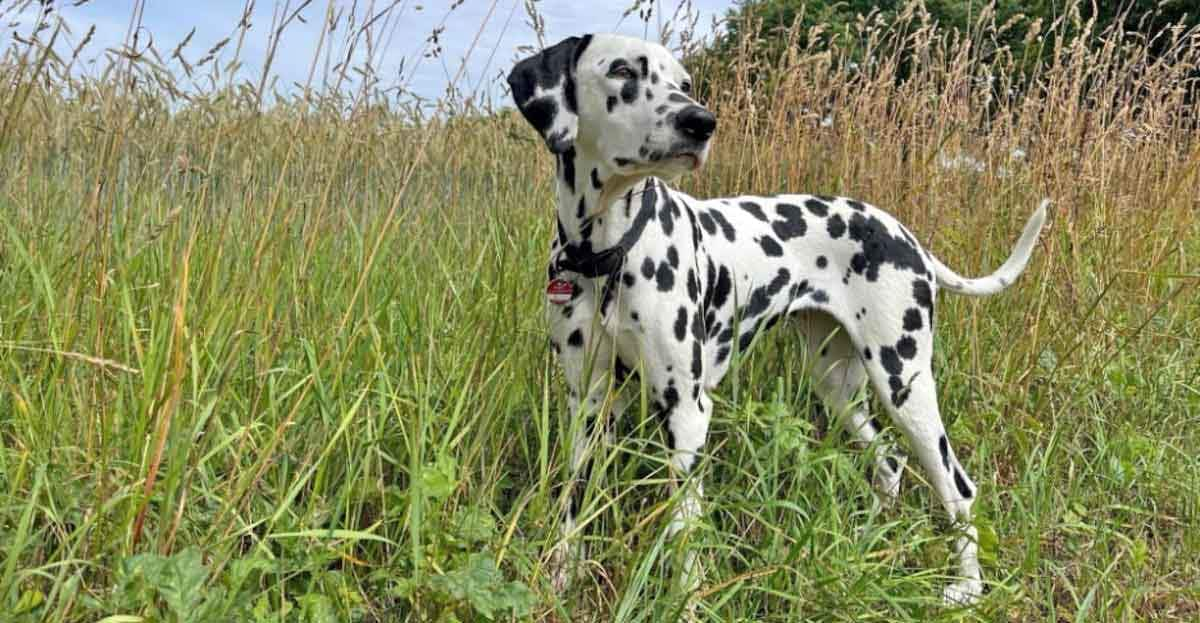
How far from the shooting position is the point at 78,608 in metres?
1.95

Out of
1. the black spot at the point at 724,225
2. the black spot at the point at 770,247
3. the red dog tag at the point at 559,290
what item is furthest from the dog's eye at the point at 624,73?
the black spot at the point at 770,247

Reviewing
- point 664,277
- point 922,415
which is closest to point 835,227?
point 922,415

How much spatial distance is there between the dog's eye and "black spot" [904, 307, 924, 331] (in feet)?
4.28

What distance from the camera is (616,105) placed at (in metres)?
2.61

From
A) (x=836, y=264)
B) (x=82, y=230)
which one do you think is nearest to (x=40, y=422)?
(x=82, y=230)

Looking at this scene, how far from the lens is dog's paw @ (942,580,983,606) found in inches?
114

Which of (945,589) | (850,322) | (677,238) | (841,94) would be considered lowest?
(945,589)

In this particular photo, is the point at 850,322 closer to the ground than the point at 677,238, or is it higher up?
closer to the ground

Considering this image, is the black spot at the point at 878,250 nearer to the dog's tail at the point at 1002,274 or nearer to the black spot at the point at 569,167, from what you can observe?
the dog's tail at the point at 1002,274

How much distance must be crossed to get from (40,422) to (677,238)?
1696mm

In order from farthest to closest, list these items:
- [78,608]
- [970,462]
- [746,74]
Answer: [746,74] → [970,462] → [78,608]

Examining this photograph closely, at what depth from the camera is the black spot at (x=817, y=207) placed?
336 cm

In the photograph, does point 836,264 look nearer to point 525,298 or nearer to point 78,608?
point 525,298

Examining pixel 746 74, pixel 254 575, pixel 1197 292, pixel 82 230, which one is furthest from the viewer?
pixel 1197 292
